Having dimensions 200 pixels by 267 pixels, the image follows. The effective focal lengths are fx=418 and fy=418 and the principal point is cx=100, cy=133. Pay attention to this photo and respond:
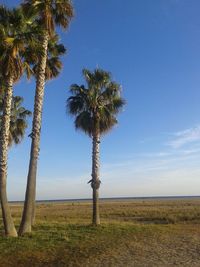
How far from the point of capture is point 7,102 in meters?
20.1

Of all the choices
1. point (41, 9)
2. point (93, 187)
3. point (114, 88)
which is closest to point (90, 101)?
point (114, 88)

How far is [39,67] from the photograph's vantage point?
72.0ft

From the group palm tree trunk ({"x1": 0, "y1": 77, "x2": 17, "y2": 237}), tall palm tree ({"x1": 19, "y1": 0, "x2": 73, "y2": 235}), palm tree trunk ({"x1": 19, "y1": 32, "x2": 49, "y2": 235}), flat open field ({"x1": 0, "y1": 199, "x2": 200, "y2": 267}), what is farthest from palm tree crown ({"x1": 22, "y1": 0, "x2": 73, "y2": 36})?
flat open field ({"x1": 0, "y1": 199, "x2": 200, "y2": 267})

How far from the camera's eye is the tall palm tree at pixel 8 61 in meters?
19.2

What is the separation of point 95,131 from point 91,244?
1109cm

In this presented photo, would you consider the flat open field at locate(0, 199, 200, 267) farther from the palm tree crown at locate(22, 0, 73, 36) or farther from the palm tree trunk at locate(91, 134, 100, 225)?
the palm tree crown at locate(22, 0, 73, 36)

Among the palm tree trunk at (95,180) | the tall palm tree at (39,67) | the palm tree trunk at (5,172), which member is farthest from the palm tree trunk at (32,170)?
the palm tree trunk at (95,180)

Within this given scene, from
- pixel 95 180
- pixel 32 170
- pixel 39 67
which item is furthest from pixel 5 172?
pixel 95 180

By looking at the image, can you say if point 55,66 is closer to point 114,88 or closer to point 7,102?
point 114,88

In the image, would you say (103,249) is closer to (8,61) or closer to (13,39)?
(8,61)

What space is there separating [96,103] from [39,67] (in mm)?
6144

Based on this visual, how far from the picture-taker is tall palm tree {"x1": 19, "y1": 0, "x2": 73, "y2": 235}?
796 inches

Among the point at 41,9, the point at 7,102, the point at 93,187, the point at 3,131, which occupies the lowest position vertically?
the point at 93,187

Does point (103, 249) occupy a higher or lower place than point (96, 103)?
lower
